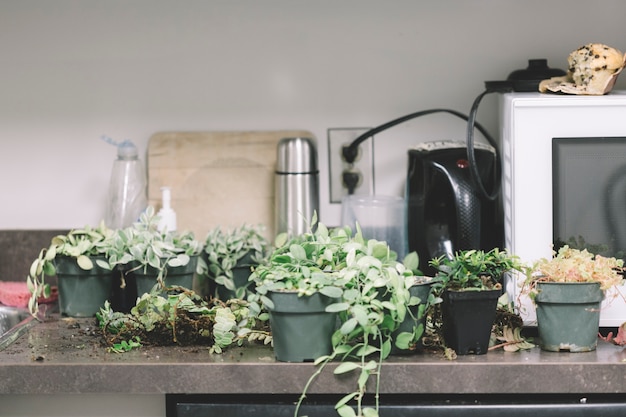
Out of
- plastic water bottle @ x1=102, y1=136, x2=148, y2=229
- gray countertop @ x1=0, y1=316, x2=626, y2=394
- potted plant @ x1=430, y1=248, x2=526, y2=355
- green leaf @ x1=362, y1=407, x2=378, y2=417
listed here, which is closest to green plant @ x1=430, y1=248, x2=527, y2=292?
potted plant @ x1=430, y1=248, x2=526, y2=355

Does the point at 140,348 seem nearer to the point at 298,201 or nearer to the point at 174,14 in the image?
the point at 298,201

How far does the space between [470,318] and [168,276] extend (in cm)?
54

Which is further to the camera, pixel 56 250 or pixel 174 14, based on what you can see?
pixel 174 14

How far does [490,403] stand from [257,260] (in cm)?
56

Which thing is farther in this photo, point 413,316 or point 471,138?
point 471,138

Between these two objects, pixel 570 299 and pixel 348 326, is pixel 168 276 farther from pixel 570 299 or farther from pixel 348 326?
pixel 570 299

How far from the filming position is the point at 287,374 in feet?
4.19

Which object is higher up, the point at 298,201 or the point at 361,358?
the point at 298,201

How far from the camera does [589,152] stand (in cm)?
146

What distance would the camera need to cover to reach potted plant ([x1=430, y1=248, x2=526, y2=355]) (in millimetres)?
1309

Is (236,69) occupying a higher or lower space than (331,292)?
higher

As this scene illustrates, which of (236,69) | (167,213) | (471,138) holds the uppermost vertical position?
(236,69)

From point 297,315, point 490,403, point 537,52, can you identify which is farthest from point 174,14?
point 490,403

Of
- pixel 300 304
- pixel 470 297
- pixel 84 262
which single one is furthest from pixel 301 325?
pixel 84 262
